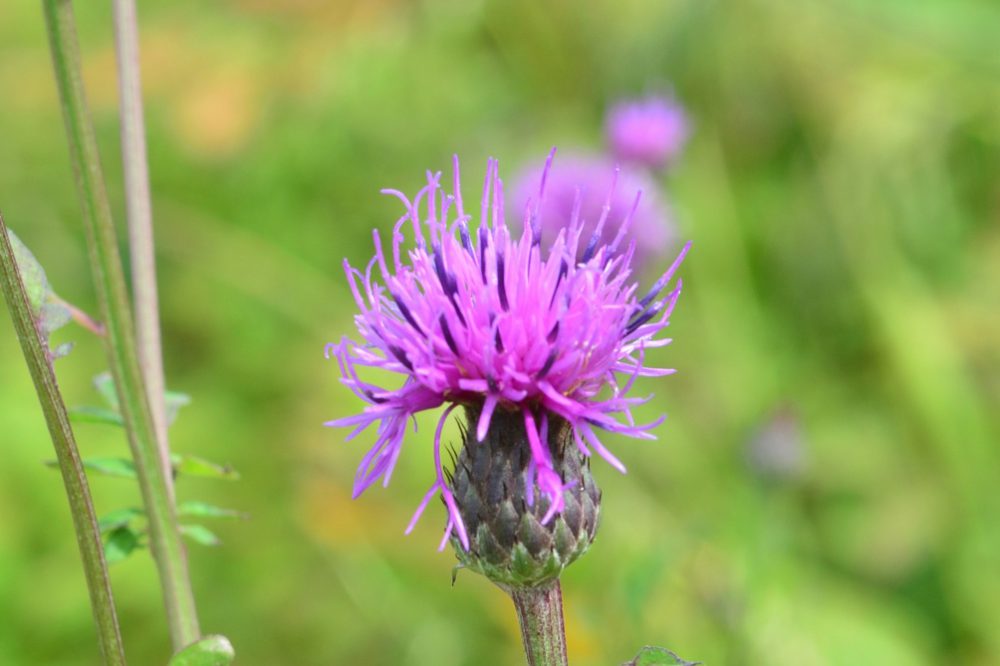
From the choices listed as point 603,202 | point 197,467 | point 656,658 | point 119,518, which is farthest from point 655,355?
point 656,658

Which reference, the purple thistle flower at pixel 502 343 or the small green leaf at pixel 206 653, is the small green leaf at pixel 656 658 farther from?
the small green leaf at pixel 206 653

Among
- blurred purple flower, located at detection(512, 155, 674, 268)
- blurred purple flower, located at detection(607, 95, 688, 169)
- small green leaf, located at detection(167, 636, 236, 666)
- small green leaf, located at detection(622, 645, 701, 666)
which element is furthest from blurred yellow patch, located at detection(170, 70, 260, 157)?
small green leaf, located at detection(622, 645, 701, 666)

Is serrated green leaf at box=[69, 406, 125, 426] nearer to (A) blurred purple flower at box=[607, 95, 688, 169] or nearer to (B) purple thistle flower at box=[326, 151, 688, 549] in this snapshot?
(B) purple thistle flower at box=[326, 151, 688, 549]

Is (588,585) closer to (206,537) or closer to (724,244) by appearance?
(724,244)

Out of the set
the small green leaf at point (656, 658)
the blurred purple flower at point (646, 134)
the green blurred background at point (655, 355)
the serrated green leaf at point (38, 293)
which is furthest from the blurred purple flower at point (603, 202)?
the small green leaf at point (656, 658)

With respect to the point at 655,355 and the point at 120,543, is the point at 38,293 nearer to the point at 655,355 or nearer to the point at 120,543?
the point at 120,543

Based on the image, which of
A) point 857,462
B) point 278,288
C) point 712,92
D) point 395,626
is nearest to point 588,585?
point 395,626
